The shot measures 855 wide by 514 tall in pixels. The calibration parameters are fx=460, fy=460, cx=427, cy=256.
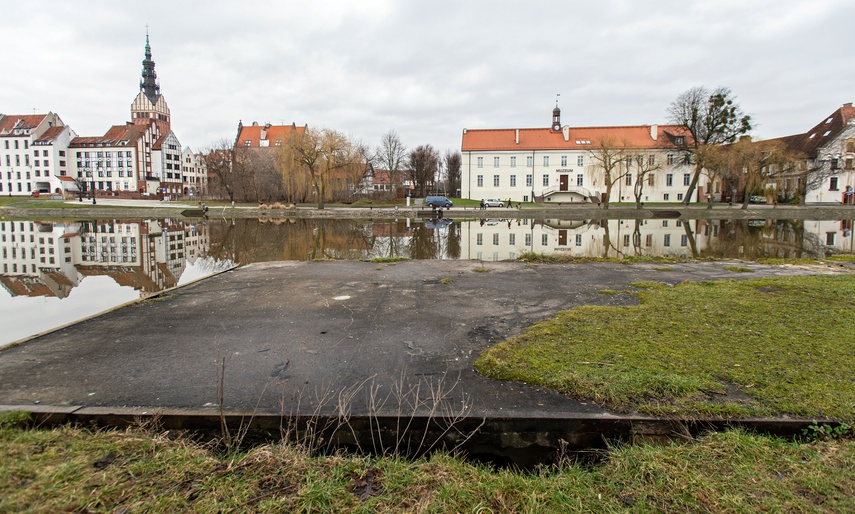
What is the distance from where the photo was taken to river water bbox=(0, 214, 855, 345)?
30.8 feet

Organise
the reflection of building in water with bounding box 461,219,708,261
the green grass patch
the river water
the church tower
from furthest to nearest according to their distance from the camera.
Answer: the church tower → the reflection of building in water with bounding box 461,219,708,261 → the green grass patch → the river water

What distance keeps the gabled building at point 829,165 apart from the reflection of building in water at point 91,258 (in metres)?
55.6

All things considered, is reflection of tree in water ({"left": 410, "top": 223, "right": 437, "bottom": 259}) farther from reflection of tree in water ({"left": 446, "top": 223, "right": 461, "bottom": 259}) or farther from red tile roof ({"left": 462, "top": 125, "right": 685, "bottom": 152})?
red tile roof ({"left": 462, "top": 125, "right": 685, "bottom": 152})

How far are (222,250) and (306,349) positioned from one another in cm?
1362

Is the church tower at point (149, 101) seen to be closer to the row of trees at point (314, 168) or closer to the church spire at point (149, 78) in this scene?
the church spire at point (149, 78)

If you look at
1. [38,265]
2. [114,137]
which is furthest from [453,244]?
[114,137]

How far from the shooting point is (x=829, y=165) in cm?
4947

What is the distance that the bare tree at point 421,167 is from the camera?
73.9 metres

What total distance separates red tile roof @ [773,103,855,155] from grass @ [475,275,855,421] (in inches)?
2228

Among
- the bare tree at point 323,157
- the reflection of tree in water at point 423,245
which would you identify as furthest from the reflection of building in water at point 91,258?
the bare tree at point 323,157

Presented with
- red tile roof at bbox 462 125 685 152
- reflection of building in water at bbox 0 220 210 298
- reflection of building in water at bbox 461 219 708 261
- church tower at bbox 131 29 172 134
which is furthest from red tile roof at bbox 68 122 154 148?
reflection of building in water at bbox 461 219 708 261

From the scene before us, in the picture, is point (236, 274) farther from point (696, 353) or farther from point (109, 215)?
point (109, 215)

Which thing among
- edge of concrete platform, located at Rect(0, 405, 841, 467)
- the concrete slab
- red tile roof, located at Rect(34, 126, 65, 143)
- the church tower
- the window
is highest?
the church tower

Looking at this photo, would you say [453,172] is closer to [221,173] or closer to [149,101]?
[221,173]
